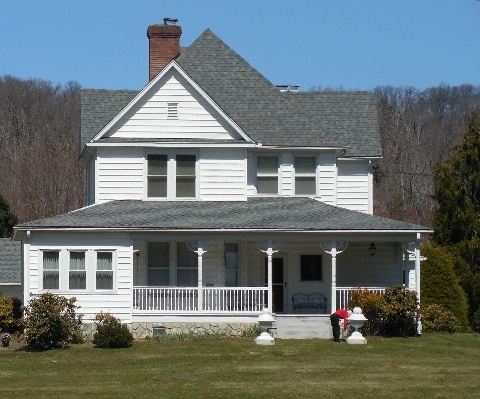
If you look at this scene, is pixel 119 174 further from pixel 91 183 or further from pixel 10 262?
pixel 10 262

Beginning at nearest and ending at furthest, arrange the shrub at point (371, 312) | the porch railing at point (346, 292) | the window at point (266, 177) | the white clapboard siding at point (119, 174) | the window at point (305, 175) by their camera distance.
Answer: the shrub at point (371, 312) → the porch railing at point (346, 292) → the white clapboard siding at point (119, 174) → the window at point (266, 177) → the window at point (305, 175)

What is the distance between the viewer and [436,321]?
33.1 metres

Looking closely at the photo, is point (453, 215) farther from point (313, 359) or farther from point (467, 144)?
point (313, 359)

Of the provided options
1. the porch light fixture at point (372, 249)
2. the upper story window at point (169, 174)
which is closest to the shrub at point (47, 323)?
the upper story window at point (169, 174)

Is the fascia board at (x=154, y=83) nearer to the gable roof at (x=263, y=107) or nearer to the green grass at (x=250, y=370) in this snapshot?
the gable roof at (x=263, y=107)

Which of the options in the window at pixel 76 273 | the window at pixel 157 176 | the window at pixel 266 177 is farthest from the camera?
the window at pixel 266 177

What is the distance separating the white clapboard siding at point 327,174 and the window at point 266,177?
1555 mm

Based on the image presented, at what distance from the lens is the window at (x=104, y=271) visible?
30797 millimetres

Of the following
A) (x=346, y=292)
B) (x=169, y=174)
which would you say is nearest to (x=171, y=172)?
(x=169, y=174)

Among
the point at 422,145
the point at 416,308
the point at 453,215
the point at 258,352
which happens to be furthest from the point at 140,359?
the point at 422,145

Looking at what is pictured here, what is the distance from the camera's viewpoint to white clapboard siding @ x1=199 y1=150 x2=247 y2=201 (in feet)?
112

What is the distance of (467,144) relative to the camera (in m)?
36.8

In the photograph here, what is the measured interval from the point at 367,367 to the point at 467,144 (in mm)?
14715

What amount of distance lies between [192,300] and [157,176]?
4.56 meters
